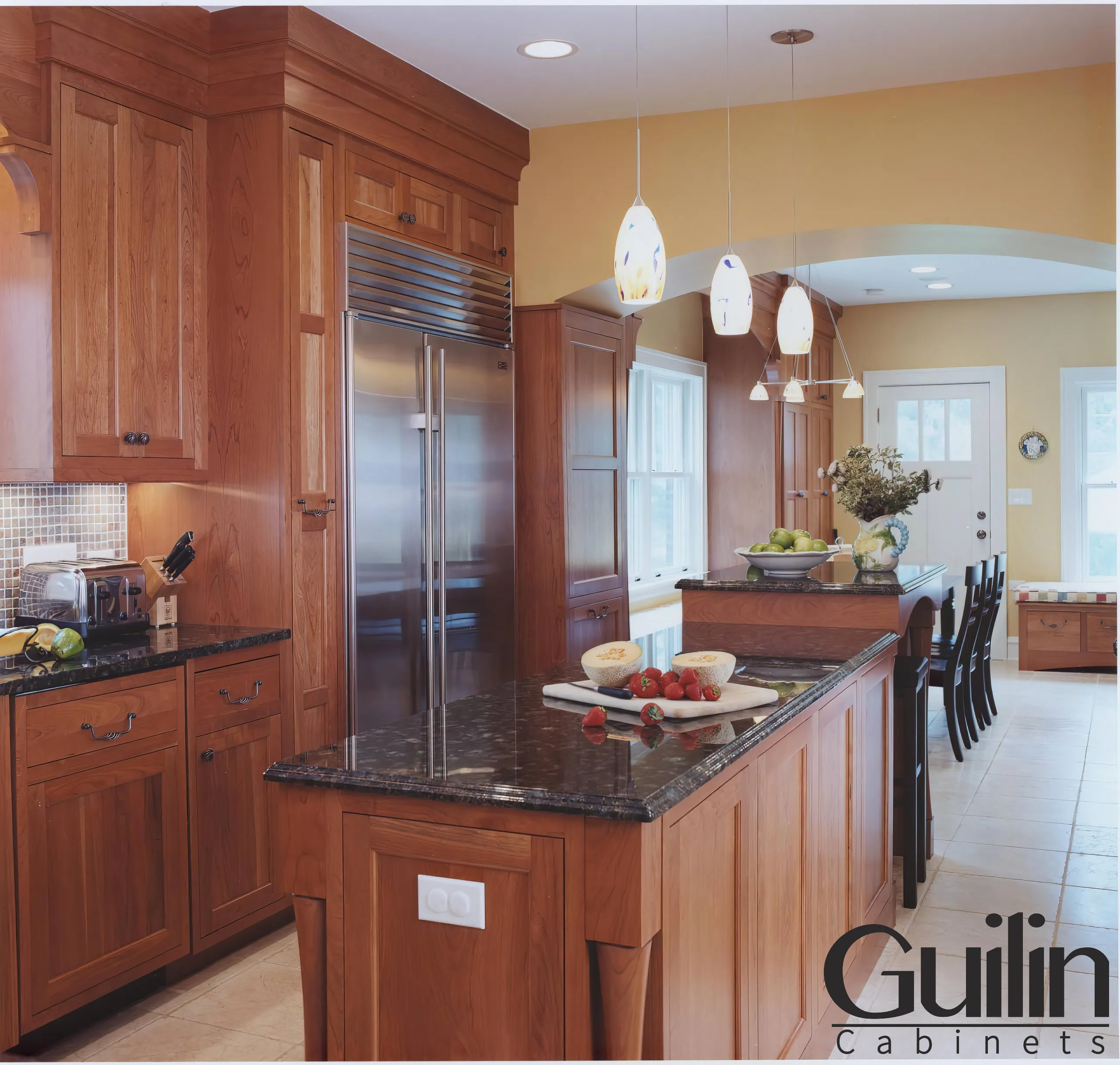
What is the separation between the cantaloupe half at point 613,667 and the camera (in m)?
2.23

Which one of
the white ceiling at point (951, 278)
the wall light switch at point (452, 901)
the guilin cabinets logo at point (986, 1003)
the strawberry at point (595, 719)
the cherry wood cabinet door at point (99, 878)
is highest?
the white ceiling at point (951, 278)

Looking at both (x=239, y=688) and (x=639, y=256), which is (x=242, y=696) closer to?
(x=239, y=688)

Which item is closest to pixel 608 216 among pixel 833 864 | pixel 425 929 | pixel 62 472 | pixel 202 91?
pixel 202 91

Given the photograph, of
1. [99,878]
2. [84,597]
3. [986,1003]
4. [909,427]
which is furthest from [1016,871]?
[909,427]

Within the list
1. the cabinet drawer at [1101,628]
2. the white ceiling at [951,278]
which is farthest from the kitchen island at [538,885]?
the cabinet drawer at [1101,628]

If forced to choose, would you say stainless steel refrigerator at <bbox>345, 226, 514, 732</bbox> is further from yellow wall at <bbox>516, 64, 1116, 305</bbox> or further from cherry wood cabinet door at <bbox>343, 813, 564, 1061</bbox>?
cherry wood cabinet door at <bbox>343, 813, 564, 1061</bbox>

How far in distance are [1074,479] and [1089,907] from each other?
5.68m

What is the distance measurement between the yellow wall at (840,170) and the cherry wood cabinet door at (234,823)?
7.46 feet

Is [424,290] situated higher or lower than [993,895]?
higher

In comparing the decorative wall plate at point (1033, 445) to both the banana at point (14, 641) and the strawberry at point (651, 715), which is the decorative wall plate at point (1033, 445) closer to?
the strawberry at point (651, 715)

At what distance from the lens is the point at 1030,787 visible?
4992 millimetres

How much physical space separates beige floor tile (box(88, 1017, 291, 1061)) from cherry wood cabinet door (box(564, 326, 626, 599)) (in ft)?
7.65

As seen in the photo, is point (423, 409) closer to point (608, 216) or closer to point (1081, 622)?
point (608, 216)

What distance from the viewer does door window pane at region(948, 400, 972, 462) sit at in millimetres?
8844
